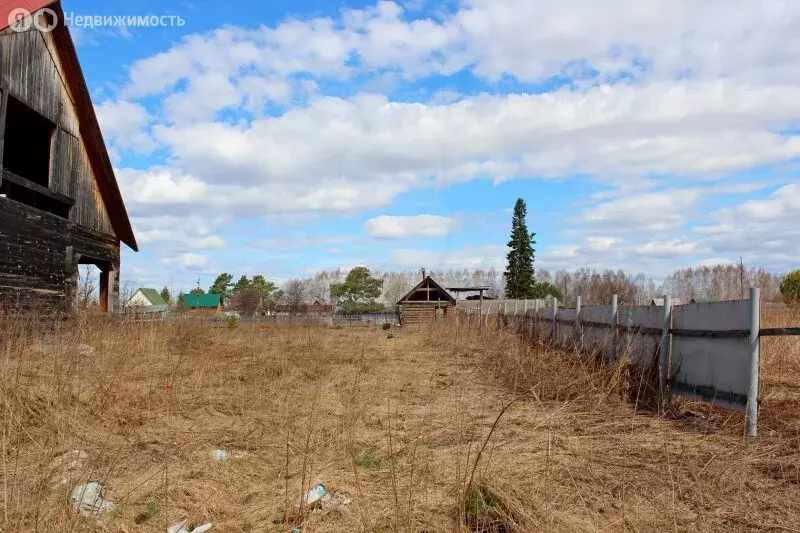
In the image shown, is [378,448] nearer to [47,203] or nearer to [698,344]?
[698,344]

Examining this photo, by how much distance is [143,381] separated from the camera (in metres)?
7.96

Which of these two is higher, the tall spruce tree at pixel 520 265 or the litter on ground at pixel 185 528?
the tall spruce tree at pixel 520 265

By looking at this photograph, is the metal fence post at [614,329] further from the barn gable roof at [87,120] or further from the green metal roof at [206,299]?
the green metal roof at [206,299]

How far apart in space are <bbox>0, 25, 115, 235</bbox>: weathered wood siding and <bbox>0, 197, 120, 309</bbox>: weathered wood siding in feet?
1.87

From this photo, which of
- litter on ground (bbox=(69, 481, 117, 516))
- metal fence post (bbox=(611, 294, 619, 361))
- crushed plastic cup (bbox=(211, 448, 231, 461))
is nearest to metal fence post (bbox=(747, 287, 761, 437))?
metal fence post (bbox=(611, 294, 619, 361))

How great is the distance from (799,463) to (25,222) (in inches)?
495

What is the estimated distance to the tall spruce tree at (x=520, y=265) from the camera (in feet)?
180

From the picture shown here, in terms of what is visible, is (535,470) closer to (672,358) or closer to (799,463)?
(799,463)

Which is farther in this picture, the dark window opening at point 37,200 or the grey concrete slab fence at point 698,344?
the dark window opening at point 37,200

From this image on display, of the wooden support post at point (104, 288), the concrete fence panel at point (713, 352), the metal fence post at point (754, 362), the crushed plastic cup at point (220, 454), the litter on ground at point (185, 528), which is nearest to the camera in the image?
the litter on ground at point (185, 528)

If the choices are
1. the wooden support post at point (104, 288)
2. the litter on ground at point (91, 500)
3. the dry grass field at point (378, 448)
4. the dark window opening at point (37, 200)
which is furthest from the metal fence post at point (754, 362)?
the wooden support post at point (104, 288)

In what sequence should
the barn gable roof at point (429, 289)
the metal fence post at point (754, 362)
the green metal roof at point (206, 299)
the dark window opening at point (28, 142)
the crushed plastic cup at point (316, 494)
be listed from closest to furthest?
the crushed plastic cup at point (316, 494), the metal fence post at point (754, 362), the dark window opening at point (28, 142), the barn gable roof at point (429, 289), the green metal roof at point (206, 299)

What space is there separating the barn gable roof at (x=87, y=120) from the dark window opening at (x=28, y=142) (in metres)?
0.89

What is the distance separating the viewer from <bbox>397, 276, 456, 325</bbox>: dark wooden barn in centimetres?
4211
